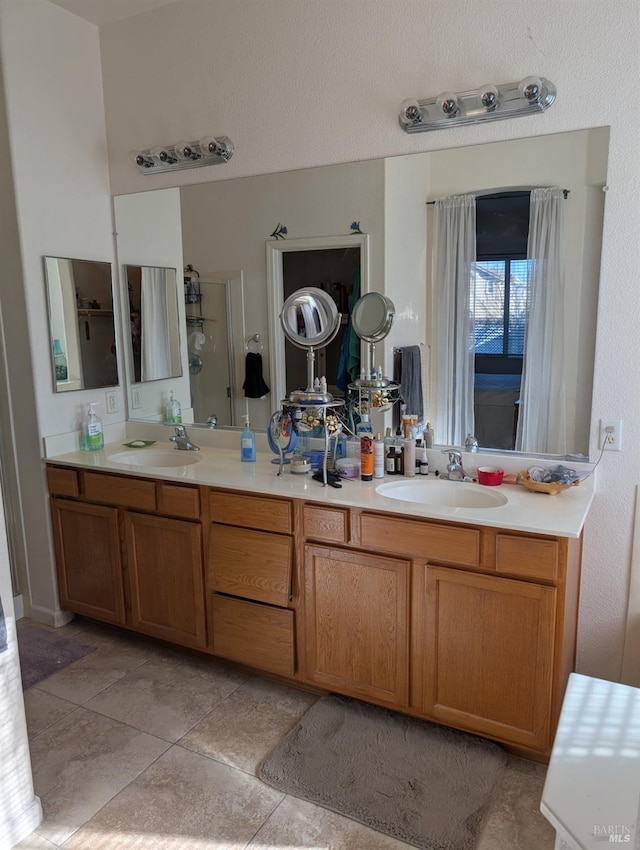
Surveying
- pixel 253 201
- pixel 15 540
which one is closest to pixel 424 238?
pixel 253 201

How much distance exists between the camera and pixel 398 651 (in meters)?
2.22

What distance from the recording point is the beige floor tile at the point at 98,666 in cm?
261

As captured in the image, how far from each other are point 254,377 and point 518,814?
195cm

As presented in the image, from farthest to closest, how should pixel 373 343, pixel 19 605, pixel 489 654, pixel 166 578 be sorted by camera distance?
pixel 19 605 → pixel 166 578 → pixel 373 343 → pixel 489 654

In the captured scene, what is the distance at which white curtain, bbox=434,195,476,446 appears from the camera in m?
2.39

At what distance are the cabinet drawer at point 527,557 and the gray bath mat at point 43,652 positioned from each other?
198 cm

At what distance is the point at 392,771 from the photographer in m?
2.09

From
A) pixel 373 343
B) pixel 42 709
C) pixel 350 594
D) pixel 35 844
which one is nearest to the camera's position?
pixel 35 844

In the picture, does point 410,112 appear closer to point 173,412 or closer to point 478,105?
point 478,105

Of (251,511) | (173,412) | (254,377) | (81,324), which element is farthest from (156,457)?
(251,511)

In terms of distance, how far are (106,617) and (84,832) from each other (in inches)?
44.8

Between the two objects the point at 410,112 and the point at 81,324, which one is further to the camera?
the point at 81,324

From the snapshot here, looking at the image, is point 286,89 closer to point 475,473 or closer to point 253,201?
point 253,201

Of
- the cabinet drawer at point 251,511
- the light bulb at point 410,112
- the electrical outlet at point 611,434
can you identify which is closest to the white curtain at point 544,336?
the electrical outlet at point 611,434
